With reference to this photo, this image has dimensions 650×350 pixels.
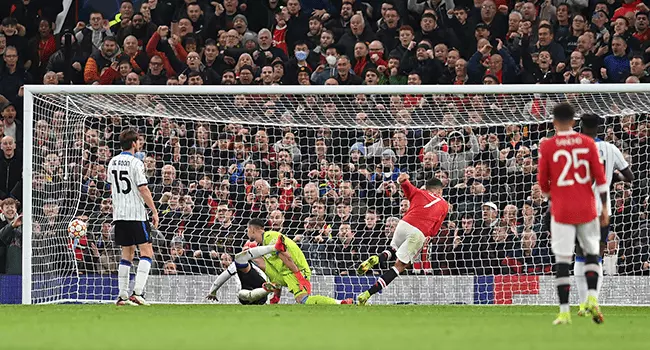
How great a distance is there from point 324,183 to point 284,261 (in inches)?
59.6

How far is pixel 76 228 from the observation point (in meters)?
16.6

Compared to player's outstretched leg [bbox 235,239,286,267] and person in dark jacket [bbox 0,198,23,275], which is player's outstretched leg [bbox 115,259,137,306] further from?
person in dark jacket [bbox 0,198,23,275]

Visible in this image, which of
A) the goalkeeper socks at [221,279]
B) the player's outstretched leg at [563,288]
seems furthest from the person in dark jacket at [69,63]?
the player's outstretched leg at [563,288]

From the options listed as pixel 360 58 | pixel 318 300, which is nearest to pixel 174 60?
pixel 360 58

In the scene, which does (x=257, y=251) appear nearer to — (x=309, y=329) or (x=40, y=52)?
(x=309, y=329)

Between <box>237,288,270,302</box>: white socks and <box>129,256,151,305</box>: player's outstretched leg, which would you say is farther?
<box>237,288,270,302</box>: white socks

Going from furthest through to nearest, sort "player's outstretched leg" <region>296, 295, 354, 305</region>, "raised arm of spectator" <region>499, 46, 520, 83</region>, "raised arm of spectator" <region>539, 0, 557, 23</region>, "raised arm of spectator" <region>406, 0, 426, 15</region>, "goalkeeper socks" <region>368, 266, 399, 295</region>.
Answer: "raised arm of spectator" <region>406, 0, 426, 15</region>
"raised arm of spectator" <region>539, 0, 557, 23</region>
"raised arm of spectator" <region>499, 46, 520, 83</region>
"player's outstretched leg" <region>296, 295, 354, 305</region>
"goalkeeper socks" <region>368, 266, 399, 295</region>

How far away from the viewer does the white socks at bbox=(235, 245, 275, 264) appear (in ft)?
52.1

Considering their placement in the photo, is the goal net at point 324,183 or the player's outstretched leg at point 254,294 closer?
the player's outstretched leg at point 254,294

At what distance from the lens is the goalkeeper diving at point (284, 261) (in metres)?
15.9

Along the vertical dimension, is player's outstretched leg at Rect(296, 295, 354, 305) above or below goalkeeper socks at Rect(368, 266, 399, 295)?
below

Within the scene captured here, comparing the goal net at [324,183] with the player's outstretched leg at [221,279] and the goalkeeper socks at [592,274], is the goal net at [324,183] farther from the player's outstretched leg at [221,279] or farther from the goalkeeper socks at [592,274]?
the goalkeeper socks at [592,274]

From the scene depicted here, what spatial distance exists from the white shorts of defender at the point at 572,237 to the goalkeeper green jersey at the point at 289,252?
20.9ft

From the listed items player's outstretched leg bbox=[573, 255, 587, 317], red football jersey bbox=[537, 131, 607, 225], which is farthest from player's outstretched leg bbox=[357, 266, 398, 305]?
red football jersey bbox=[537, 131, 607, 225]
